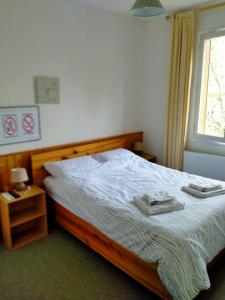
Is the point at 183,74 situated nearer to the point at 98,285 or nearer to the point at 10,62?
the point at 10,62

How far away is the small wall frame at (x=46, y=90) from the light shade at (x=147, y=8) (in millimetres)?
1235

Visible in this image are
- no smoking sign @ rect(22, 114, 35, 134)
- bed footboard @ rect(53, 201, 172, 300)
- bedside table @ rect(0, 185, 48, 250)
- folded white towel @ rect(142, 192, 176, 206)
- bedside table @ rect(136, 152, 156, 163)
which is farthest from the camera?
bedside table @ rect(136, 152, 156, 163)

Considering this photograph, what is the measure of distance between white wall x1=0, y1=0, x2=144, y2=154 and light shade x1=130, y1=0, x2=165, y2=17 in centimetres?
111

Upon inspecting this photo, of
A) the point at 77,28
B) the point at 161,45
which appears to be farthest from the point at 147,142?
the point at 77,28

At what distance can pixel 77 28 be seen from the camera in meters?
3.14

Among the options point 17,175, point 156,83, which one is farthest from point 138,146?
point 17,175

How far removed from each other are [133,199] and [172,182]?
683mm

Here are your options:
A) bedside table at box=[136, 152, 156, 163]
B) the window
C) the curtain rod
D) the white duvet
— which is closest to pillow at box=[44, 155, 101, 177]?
the white duvet

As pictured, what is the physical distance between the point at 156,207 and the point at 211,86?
218cm

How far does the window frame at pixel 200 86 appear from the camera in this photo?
327cm

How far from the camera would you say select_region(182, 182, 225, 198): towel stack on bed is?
7.80 ft

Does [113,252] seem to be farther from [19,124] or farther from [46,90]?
[46,90]

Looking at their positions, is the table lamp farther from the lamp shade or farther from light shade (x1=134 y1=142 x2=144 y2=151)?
light shade (x1=134 y1=142 x2=144 y2=151)

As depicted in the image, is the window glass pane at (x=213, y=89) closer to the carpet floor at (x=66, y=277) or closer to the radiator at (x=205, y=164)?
the radiator at (x=205, y=164)
